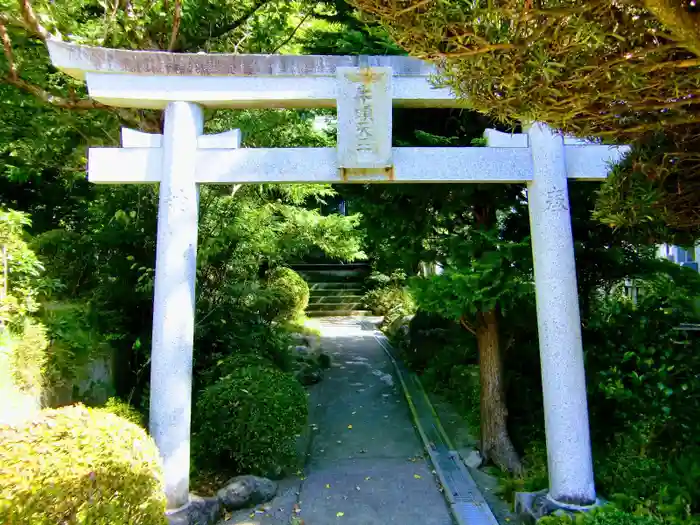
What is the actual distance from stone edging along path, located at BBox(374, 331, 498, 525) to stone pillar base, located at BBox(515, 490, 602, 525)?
0.27 meters

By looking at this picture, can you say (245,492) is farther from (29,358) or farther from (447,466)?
(29,358)

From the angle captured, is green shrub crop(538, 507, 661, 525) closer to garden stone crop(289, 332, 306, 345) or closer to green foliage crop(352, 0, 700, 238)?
green foliage crop(352, 0, 700, 238)

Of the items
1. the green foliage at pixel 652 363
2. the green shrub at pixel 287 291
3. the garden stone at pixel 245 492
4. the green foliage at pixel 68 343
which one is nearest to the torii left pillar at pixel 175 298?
the garden stone at pixel 245 492

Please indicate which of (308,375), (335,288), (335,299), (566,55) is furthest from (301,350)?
(335,288)

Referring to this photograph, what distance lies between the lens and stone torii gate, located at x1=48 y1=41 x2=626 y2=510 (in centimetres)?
399

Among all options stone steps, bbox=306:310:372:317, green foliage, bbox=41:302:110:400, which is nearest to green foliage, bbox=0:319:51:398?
green foliage, bbox=41:302:110:400

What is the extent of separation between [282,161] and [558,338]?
2919mm

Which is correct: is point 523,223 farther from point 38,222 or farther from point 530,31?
point 38,222

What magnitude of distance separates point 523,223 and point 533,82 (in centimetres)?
328

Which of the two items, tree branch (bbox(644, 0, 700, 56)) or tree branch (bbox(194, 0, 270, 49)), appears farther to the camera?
tree branch (bbox(194, 0, 270, 49))

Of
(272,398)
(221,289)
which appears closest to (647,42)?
(272,398)

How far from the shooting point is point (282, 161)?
4.17 m

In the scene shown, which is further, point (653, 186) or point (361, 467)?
point (361, 467)

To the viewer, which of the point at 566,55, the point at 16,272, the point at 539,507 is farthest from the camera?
the point at 16,272
